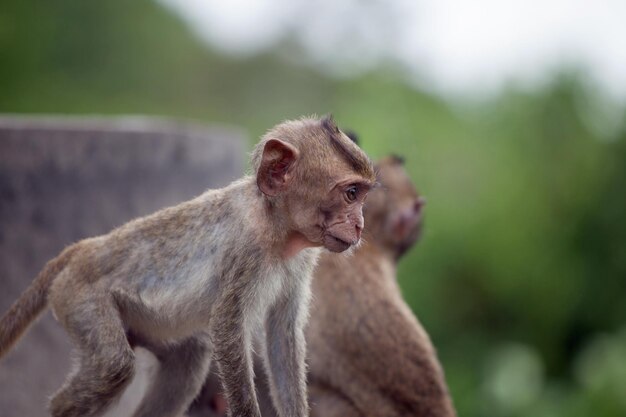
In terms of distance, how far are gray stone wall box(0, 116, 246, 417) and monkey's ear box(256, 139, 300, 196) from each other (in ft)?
7.08

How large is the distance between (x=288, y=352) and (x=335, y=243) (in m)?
0.66

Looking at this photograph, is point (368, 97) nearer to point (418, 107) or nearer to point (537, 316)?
point (418, 107)

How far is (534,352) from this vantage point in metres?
A: 12.9

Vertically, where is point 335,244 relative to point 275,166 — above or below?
below

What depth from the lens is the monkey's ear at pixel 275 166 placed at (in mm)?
3795

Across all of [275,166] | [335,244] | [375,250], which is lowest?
[335,244]

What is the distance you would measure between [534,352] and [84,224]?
842cm

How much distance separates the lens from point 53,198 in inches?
227

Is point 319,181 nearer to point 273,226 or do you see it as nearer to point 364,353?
point 273,226

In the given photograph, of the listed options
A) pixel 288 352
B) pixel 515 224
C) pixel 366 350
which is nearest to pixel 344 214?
pixel 288 352

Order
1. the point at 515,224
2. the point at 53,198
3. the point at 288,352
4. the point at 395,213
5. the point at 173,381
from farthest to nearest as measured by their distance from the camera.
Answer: the point at 515,224, the point at 395,213, the point at 53,198, the point at 173,381, the point at 288,352

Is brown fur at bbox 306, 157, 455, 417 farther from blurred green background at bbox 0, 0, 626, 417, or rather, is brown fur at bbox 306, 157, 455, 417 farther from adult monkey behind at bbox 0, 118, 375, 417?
blurred green background at bbox 0, 0, 626, 417

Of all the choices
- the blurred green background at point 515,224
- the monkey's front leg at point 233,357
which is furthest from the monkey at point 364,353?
the blurred green background at point 515,224

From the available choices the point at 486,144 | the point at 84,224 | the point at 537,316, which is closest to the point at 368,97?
the point at 486,144
